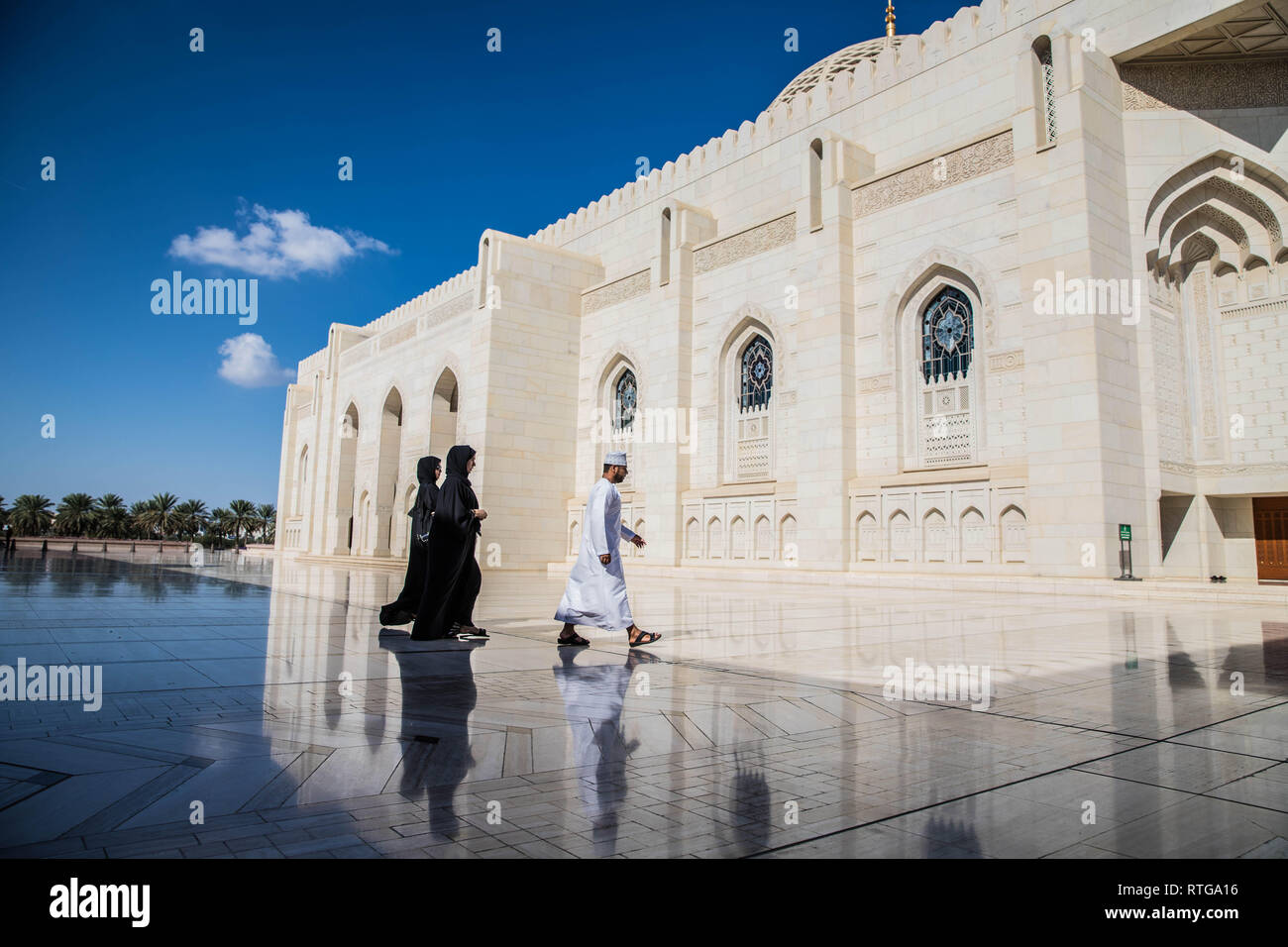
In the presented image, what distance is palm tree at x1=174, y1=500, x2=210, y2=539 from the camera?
198 feet

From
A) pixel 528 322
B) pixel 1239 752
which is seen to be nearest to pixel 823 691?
pixel 1239 752

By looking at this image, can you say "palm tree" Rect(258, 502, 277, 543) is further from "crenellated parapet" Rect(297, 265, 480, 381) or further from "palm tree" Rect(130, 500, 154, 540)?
"crenellated parapet" Rect(297, 265, 480, 381)

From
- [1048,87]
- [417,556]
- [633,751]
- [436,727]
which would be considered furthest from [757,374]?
[633,751]

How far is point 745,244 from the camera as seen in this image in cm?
1658

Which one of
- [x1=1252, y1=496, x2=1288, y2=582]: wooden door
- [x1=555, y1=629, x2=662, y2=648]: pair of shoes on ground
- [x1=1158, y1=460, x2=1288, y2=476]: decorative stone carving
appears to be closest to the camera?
[x1=555, y1=629, x2=662, y2=648]: pair of shoes on ground

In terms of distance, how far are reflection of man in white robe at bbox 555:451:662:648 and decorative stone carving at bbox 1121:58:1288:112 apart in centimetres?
1213

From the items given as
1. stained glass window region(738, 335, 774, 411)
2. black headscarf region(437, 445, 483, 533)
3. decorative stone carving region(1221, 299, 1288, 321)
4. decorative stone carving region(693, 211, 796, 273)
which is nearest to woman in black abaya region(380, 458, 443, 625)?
black headscarf region(437, 445, 483, 533)

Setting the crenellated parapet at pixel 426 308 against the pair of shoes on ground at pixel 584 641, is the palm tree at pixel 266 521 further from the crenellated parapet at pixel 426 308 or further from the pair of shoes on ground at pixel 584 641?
the pair of shoes on ground at pixel 584 641

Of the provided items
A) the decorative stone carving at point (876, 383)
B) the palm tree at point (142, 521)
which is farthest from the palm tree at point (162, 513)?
the decorative stone carving at point (876, 383)

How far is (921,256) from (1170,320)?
4.03 m

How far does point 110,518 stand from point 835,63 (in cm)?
5737

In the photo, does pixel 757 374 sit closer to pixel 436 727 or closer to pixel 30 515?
pixel 436 727

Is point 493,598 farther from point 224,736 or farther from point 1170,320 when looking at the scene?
point 1170,320

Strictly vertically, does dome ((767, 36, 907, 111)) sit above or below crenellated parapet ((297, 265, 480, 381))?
above
